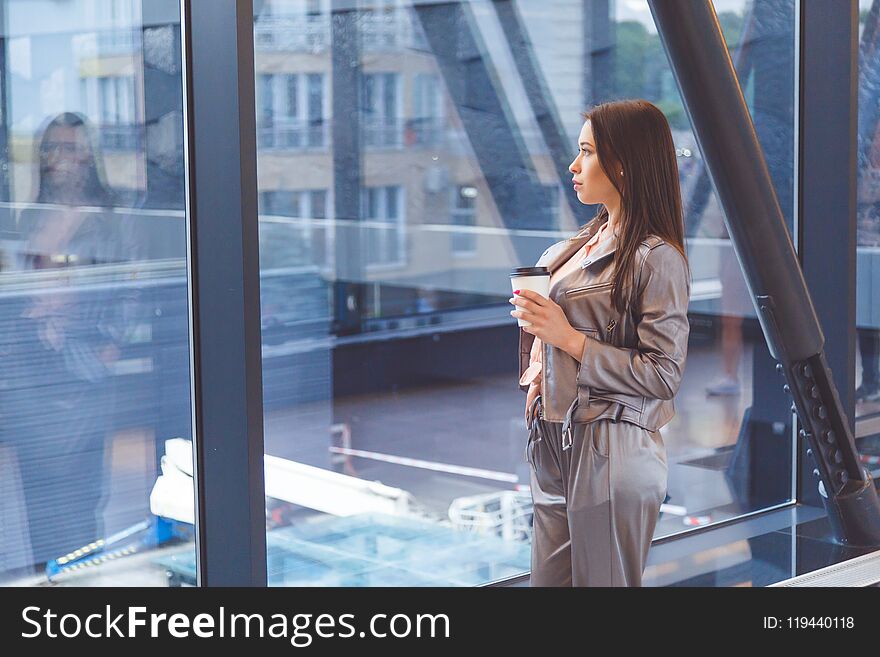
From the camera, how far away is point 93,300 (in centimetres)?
279

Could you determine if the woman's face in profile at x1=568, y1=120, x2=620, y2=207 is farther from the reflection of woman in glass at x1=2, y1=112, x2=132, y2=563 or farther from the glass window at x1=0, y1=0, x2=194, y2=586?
the reflection of woman in glass at x1=2, y1=112, x2=132, y2=563

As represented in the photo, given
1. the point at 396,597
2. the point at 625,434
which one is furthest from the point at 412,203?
the point at 396,597

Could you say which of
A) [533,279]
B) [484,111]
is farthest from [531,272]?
[484,111]

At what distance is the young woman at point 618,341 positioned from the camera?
6.83 feet

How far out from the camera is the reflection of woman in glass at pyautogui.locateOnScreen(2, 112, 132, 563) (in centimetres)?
260

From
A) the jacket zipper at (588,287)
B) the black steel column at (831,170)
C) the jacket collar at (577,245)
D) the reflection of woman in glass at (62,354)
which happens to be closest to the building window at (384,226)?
the black steel column at (831,170)

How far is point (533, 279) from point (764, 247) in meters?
1.31

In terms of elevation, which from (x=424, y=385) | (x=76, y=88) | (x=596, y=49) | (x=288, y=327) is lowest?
(x=424, y=385)

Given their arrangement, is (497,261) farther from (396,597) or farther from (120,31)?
(396,597)

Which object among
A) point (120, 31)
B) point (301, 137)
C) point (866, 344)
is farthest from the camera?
point (301, 137)

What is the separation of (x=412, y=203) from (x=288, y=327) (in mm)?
3244

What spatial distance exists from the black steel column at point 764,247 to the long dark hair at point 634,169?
901 millimetres

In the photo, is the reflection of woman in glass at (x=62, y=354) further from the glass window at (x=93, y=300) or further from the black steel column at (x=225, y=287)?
the black steel column at (x=225, y=287)

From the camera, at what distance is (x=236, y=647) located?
1175 mm
